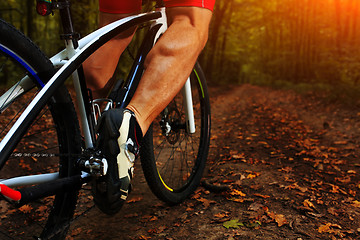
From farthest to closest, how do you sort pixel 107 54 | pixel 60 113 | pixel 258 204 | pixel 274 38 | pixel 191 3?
1. pixel 274 38
2. pixel 258 204
3. pixel 107 54
4. pixel 191 3
5. pixel 60 113

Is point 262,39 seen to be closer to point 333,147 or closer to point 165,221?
point 333,147

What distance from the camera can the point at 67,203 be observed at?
149cm

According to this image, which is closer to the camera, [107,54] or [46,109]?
[46,109]

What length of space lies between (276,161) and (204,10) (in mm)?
2205

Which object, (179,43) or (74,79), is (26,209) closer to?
(74,79)

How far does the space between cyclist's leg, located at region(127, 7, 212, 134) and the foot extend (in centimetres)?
9

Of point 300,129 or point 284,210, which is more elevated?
point 284,210

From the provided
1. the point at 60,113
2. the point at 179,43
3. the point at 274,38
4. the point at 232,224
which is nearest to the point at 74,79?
the point at 60,113

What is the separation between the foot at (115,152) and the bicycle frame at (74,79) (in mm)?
158

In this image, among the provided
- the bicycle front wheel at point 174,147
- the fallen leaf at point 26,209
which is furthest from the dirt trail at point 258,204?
the fallen leaf at point 26,209

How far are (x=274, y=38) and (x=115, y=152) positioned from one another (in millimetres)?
27815

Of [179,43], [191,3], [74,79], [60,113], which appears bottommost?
[60,113]

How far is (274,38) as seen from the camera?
26.7 m

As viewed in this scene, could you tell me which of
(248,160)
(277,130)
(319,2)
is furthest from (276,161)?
(319,2)
